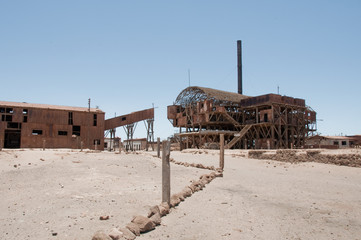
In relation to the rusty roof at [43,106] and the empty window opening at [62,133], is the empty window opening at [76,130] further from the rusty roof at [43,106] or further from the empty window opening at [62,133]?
the rusty roof at [43,106]

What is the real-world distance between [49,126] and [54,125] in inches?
27.5

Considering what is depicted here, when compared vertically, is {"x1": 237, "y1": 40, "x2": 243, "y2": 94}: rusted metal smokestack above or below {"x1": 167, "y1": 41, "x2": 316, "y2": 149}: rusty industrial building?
above

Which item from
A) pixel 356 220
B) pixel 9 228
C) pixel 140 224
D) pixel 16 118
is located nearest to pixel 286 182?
pixel 356 220

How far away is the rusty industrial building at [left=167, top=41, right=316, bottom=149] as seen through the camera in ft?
148

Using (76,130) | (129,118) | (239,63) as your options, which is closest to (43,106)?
(76,130)

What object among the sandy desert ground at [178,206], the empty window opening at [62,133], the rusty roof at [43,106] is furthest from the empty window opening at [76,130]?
the sandy desert ground at [178,206]

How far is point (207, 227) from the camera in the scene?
7680mm

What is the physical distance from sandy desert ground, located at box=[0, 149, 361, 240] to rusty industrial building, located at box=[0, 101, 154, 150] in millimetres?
31635

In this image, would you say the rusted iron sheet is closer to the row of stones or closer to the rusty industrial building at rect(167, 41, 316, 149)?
the rusty industrial building at rect(167, 41, 316, 149)

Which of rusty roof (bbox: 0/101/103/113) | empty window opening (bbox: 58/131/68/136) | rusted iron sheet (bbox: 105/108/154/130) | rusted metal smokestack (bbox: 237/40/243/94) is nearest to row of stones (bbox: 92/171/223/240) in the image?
rusted iron sheet (bbox: 105/108/154/130)

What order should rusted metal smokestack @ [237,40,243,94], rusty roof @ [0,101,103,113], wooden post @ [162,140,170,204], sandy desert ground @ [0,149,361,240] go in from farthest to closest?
rusted metal smokestack @ [237,40,243,94]
rusty roof @ [0,101,103,113]
wooden post @ [162,140,170,204]
sandy desert ground @ [0,149,361,240]

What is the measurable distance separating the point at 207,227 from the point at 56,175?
8400 millimetres

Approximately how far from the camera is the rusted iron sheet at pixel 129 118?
164 feet

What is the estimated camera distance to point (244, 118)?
5272cm
